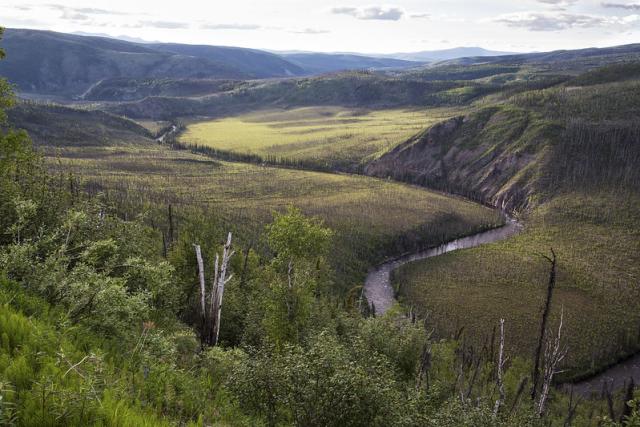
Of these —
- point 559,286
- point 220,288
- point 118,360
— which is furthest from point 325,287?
point 118,360

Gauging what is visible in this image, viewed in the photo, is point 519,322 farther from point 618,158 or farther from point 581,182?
point 618,158

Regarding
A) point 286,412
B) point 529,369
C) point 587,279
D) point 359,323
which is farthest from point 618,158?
point 286,412

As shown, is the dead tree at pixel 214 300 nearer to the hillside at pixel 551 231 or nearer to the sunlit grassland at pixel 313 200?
the hillside at pixel 551 231

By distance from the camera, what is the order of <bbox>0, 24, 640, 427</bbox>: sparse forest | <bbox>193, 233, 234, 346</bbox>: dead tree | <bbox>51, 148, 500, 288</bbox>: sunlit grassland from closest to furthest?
<bbox>0, 24, 640, 427</bbox>: sparse forest, <bbox>193, 233, 234, 346</bbox>: dead tree, <bbox>51, 148, 500, 288</bbox>: sunlit grassland

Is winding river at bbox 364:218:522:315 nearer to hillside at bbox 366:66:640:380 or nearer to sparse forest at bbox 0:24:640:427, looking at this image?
sparse forest at bbox 0:24:640:427

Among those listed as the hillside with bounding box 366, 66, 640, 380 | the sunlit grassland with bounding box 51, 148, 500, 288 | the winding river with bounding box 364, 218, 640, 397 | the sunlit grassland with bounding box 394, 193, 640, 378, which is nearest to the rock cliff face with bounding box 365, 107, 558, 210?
the hillside with bounding box 366, 66, 640, 380

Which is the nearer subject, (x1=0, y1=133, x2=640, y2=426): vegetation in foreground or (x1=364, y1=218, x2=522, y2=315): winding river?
(x1=0, y1=133, x2=640, y2=426): vegetation in foreground
